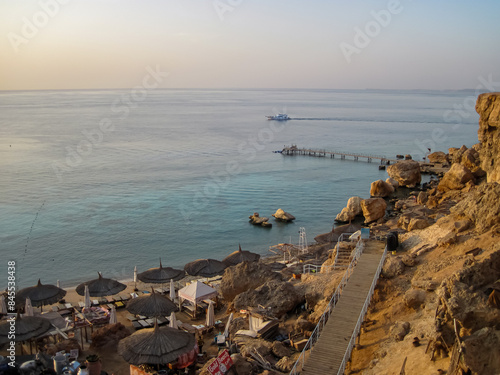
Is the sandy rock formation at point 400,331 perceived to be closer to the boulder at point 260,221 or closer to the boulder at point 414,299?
the boulder at point 414,299

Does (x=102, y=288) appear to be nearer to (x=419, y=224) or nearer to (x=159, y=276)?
(x=159, y=276)

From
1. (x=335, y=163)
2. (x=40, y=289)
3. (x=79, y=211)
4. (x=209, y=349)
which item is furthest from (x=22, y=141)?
(x=209, y=349)

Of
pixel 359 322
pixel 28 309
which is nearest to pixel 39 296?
pixel 28 309

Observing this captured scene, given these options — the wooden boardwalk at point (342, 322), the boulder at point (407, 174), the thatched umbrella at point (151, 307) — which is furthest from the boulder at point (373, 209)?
the thatched umbrella at point (151, 307)

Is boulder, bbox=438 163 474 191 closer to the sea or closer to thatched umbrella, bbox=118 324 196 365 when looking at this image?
the sea

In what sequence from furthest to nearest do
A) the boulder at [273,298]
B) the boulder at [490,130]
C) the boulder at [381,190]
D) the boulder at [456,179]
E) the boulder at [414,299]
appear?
the boulder at [381,190], the boulder at [456,179], the boulder at [490,130], the boulder at [273,298], the boulder at [414,299]
